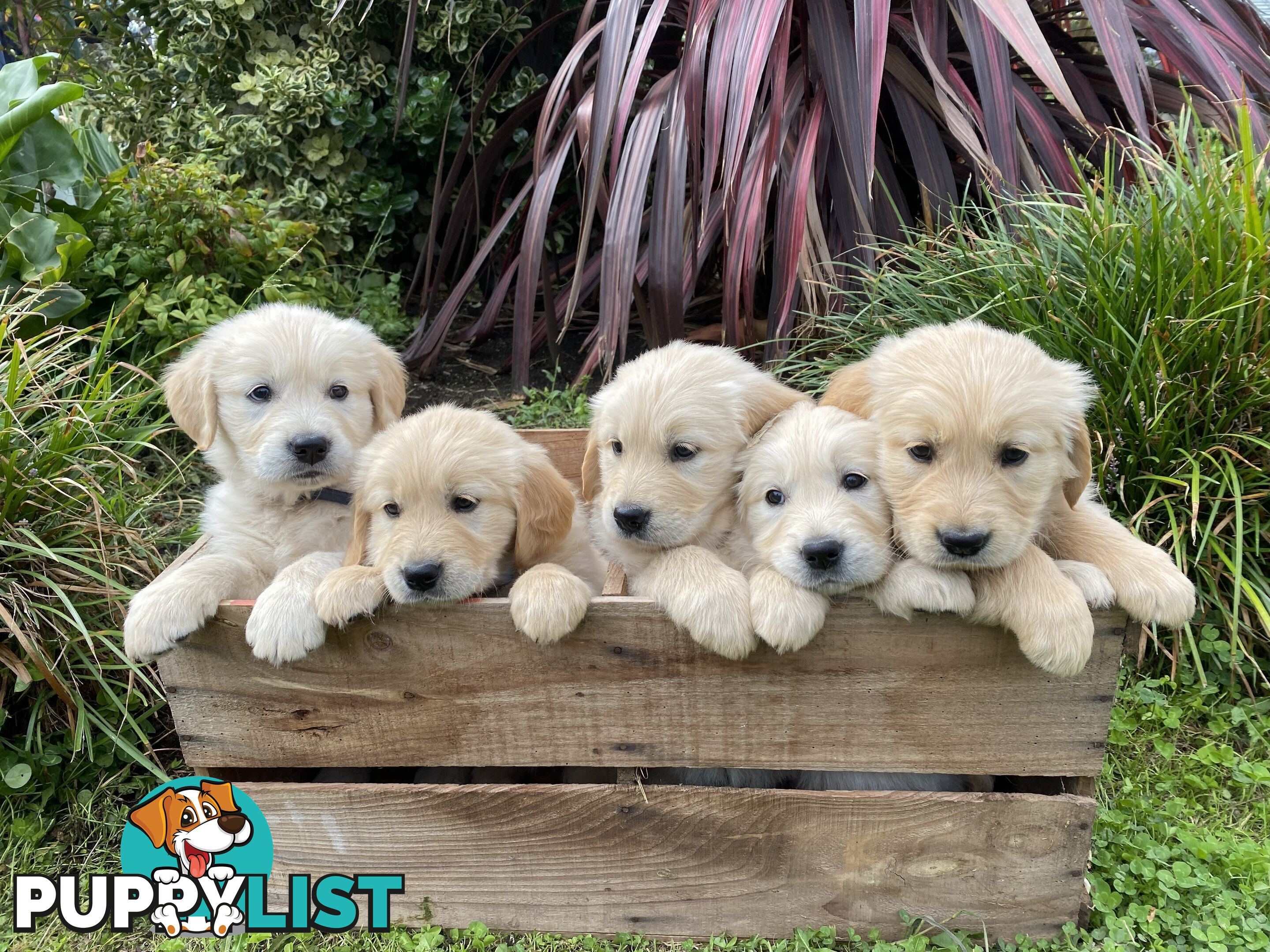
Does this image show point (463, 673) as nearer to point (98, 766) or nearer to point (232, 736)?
point (232, 736)

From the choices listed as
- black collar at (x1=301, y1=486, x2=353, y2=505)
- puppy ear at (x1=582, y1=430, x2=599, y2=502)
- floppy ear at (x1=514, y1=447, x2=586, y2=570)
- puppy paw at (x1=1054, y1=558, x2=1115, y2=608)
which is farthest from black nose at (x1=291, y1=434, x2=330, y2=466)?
puppy paw at (x1=1054, y1=558, x2=1115, y2=608)

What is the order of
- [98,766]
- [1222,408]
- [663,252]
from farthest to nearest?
[663,252]
[1222,408]
[98,766]

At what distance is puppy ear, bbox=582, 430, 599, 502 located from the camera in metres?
2.35

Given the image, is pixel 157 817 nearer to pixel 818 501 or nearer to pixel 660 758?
pixel 660 758

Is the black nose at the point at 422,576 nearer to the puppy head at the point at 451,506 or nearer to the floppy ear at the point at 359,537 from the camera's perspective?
the puppy head at the point at 451,506

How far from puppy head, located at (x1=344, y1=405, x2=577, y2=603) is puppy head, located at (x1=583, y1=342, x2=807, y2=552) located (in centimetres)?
18

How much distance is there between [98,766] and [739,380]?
88.3 inches

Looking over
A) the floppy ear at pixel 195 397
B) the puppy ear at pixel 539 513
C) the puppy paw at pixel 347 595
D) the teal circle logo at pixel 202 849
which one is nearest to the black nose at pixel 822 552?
the puppy ear at pixel 539 513

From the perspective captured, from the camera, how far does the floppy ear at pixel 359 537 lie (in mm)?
2164

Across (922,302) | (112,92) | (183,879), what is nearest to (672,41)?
(922,302)

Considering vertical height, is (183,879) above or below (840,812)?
below

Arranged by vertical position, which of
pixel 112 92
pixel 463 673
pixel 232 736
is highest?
pixel 112 92

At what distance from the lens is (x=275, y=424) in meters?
2.36

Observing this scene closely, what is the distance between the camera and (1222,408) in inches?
113
